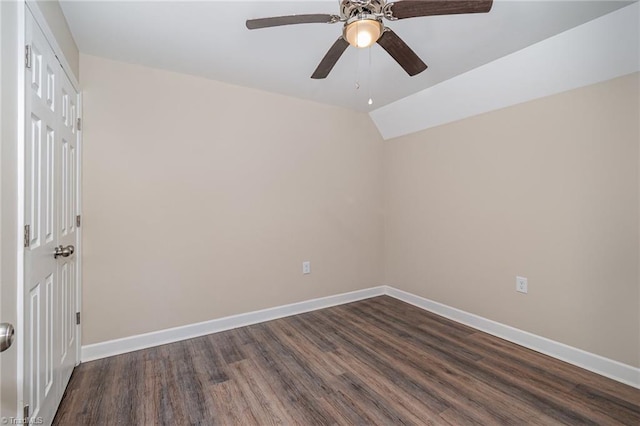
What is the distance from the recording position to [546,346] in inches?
89.0

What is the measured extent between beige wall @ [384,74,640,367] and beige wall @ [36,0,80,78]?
9.95 ft

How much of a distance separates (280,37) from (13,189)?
166 centimetres

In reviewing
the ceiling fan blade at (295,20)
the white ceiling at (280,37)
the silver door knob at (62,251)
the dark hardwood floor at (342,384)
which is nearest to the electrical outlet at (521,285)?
the dark hardwood floor at (342,384)

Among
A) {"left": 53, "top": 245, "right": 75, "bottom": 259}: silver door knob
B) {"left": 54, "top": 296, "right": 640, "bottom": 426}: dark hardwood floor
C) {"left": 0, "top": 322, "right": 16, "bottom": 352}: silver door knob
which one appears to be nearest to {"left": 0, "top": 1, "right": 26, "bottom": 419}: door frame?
{"left": 0, "top": 322, "right": 16, "bottom": 352}: silver door knob

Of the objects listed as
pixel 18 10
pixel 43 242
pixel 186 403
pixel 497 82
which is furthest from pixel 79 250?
pixel 497 82

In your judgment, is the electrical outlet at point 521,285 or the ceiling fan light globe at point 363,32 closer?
the ceiling fan light globe at point 363,32

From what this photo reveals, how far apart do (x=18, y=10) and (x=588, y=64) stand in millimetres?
3044

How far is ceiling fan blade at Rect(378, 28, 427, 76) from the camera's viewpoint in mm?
1462

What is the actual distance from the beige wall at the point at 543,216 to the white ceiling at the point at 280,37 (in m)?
0.60

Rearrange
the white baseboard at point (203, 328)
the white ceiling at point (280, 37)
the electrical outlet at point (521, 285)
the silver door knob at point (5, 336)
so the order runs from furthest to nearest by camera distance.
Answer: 1. the electrical outlet at point (521, 285)
2. the white baseboard at point (203, 328)
3. the white ceiling at point (280, 37)
4. the silver door knob at point (5, 336)

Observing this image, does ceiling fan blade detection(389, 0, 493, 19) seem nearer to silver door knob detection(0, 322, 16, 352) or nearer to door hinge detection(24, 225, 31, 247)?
silver door knob detection(0, 322, 16, 352)

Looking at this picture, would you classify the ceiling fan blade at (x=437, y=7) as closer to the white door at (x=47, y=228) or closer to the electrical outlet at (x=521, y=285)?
the white door at (x=47, y=228)

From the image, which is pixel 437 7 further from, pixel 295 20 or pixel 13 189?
pixel 13 189

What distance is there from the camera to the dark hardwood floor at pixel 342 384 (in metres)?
1.64
